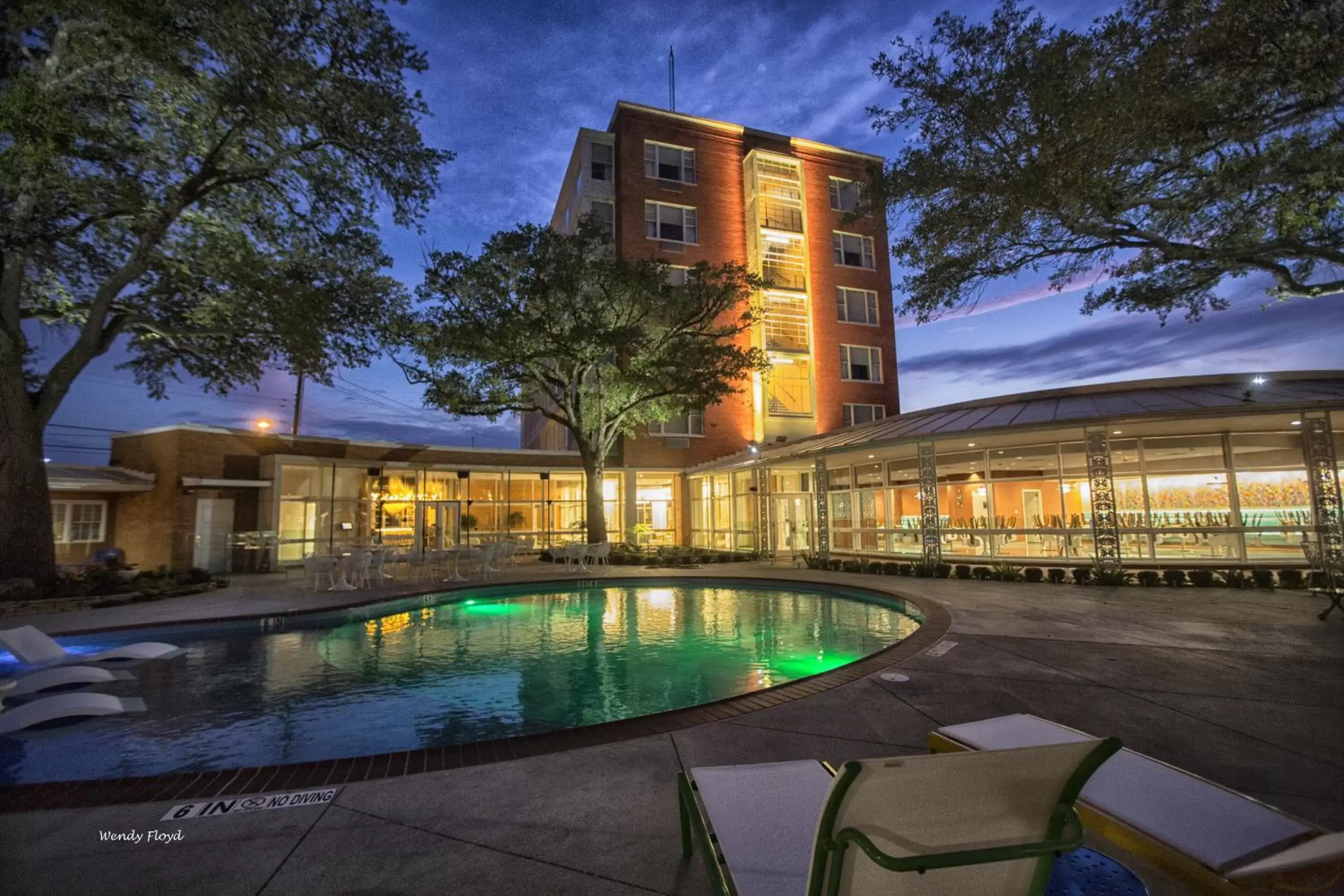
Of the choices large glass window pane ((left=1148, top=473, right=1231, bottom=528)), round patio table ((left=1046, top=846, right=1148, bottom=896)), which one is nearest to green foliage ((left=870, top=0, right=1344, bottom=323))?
large glass window pane ((left=1148, top=473, right=1231, bottom=528))

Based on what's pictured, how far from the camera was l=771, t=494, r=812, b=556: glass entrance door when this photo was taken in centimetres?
1855

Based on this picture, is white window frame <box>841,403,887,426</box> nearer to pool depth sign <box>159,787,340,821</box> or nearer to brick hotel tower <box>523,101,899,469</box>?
brick hotel tower <box>523,101,899,469</box>

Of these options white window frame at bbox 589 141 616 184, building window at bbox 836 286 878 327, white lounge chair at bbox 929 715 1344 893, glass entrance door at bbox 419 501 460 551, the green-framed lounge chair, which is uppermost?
white window frame at bbox 589 141 616 184

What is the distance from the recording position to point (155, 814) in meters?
2.82

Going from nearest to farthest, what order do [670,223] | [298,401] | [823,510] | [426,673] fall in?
[426,673]
[823,510]
[670,223]
[298,401]

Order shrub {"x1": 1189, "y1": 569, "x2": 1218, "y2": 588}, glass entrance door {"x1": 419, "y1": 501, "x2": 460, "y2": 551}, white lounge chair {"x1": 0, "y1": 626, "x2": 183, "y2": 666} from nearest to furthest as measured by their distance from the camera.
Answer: white lounge chair {"x1": 0, "y1": 626, "x2": 183, "y2": 666}
shrub {"x1": 1189, "y1": 569, "x2": 1218, "y2": 588}
glass entrance door {"x1": 419, "y1": 501, "x2": 460, "y2": 551}

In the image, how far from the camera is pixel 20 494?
35.7ft

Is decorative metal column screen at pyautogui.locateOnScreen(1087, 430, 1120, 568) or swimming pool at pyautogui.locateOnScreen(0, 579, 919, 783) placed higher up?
decorative metal column screen at pyautogui.locateOnScreen(1087, 430, 1120, 568)

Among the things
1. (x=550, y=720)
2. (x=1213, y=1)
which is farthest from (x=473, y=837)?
(x=1213, y=1)

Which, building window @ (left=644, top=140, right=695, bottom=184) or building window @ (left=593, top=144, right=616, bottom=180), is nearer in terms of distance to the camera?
building window @ (left=593, top=144, right=616, bottom=180)

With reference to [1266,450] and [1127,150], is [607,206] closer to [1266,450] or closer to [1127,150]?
[1127,150]

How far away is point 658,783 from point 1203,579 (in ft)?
38.5

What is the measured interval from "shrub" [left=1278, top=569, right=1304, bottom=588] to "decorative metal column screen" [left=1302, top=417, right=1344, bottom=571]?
1.69 ft

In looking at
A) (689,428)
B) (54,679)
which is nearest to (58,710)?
(54,679)
